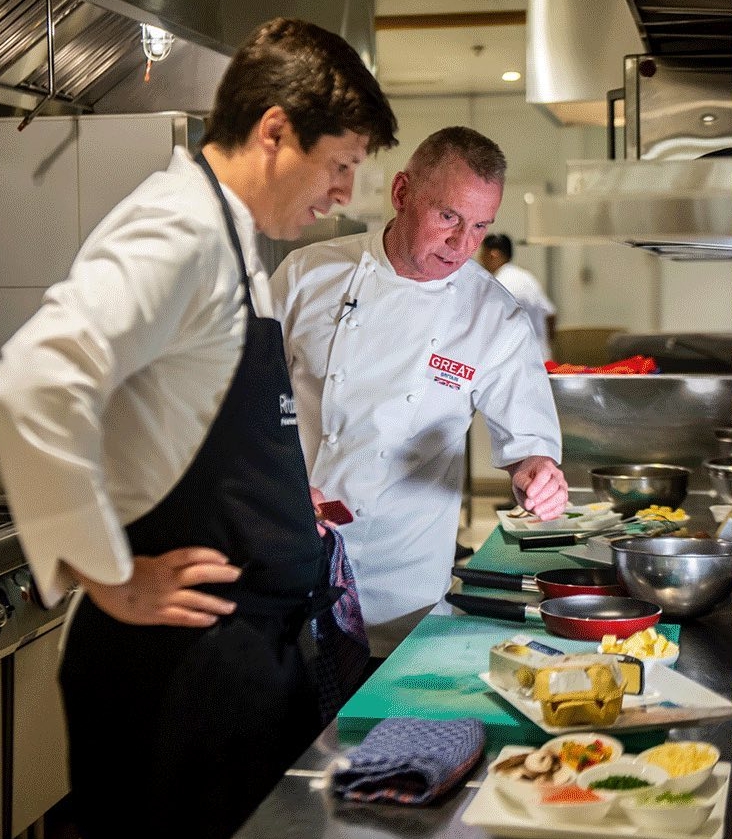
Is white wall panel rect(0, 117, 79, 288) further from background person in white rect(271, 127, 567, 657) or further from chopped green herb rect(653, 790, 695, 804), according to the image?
chopped green herb rect(653, 790, 695, 804)

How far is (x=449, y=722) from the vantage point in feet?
4.92

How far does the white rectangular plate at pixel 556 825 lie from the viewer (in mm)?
1189

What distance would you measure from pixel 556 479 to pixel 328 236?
252 cm

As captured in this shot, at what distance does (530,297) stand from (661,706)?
6964 millimetres

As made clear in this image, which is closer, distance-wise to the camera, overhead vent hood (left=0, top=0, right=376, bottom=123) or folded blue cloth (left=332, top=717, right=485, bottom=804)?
folded blue cloth (left=332, top=717, right=485, bottom=804)

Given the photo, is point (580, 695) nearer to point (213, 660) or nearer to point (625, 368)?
point (213, 660)

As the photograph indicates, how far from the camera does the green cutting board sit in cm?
155

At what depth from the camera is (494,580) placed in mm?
2307

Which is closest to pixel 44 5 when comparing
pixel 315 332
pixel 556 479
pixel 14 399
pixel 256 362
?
pixel 315 332

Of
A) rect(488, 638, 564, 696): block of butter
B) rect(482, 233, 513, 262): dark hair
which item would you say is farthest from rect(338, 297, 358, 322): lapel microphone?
rect(482, 233, 513, 262): dark hair

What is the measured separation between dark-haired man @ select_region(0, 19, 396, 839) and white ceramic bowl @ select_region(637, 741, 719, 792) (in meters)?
0.56

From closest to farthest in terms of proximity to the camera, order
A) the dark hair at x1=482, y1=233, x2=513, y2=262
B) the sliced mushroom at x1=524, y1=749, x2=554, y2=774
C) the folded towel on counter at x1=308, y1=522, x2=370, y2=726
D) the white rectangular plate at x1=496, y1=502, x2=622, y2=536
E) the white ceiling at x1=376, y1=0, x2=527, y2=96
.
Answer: the sliced mushroom at x1=524, y1=749, x2=554, y2=774
the folded towel on counter at x1=308, y1=522, x2=370, y2=726
the white rectangular plate at x1=496, y1=502, x2=622, y2=536
the white ceiling at x1=376, y1=0, x2=527, y2=96
the dark hair at x1=482, y1=233, x2=513, y2=262

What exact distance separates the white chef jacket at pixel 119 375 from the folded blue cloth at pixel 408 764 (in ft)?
1.15

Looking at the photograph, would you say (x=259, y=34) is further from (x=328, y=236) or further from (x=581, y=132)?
(x=581, y=132)
